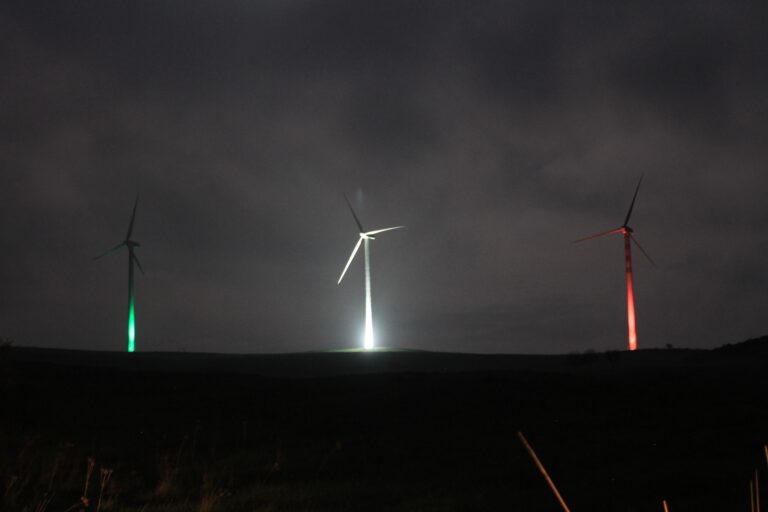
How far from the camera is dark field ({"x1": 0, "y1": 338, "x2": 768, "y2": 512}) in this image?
11203mm

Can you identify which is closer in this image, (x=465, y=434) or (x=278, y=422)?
(x=465, y=434)

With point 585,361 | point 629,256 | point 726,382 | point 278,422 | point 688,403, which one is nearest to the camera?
point 278,422

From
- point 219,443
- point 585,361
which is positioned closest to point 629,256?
point 585,361

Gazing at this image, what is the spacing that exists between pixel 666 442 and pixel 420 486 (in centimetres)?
707

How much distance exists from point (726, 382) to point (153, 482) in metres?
28.1

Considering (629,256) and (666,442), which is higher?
(629,256)

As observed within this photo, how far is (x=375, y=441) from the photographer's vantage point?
1681 centimetres

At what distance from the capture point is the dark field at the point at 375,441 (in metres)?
11.2

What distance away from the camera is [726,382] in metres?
33.2

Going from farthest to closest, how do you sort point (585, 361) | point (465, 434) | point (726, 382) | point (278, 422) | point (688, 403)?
point (585, 361), point (726, 382), point (688, 403), point (278, 422), point (465, 434)

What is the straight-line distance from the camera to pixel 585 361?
5459cm

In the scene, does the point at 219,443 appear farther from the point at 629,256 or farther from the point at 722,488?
the point at 629,256

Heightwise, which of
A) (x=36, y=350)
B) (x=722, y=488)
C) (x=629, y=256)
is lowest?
(x=722, y=488)

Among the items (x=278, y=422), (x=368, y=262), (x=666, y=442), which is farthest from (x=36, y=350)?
(x=666, y=442)
